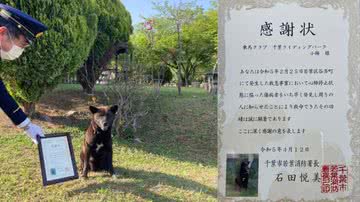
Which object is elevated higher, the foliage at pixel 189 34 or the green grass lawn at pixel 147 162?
the foliage at pixel 189 34

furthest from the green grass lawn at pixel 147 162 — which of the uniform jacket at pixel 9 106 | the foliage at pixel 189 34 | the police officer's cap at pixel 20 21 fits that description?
the foliage at pixel 189 34

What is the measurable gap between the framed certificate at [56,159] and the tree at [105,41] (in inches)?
215

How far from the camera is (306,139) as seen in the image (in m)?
3.37

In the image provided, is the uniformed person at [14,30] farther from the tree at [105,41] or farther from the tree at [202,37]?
the tree at [202,37]

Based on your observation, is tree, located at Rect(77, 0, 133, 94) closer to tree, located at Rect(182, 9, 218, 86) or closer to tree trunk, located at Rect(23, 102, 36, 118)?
tree trunk, located at Rect(23, 102, 36, 118)

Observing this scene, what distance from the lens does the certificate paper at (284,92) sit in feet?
10.9

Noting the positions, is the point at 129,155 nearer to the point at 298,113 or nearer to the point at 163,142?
the point at 163,142

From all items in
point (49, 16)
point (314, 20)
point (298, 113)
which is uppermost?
point (49, 16)

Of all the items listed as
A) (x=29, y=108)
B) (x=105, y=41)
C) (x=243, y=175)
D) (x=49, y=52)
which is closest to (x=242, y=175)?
(x=243, y=175)

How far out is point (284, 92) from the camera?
3.34 metres

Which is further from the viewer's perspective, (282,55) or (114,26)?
(114,26)

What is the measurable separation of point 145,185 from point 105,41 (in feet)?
21.7

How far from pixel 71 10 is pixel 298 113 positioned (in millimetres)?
5440

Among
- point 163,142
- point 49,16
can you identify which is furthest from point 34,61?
point 163,142
